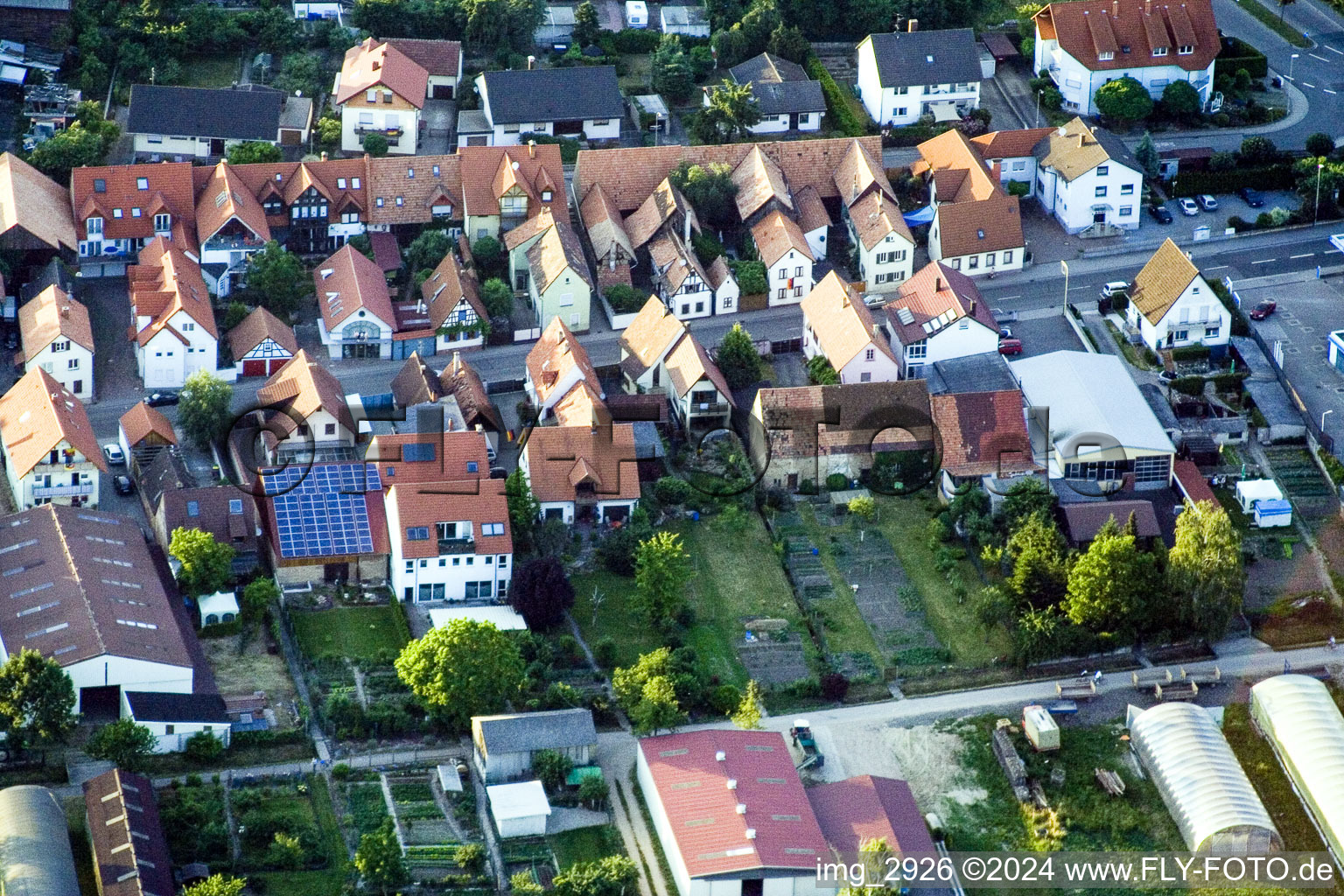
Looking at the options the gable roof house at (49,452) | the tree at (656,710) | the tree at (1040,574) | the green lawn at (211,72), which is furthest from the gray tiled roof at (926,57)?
the tree at (656,710)

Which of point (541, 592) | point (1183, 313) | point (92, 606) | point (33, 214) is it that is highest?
point (33, 214)

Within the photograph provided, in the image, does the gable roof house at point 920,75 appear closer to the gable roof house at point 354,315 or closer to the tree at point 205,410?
the gable roof house at point 354,315

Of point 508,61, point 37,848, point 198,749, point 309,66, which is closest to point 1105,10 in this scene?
point 508,61

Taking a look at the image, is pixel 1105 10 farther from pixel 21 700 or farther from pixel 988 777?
pixel 21 700

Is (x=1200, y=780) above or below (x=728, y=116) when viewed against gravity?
below

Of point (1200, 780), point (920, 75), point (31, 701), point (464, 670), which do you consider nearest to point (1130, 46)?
point (920, 75)

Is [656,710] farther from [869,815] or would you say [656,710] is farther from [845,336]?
[845,336]

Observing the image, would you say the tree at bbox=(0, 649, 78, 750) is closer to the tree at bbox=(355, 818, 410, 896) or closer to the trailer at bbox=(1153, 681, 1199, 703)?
the tree at bbox=(355, 818, 410, 896)
